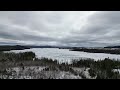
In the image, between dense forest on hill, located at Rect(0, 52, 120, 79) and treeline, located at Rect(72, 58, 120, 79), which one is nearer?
treeline, located at Rect(72, 58, 120, 79)

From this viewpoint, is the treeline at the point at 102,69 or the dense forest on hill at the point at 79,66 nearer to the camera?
the treeline at the point at 102,69

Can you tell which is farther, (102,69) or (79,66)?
(79,66)
